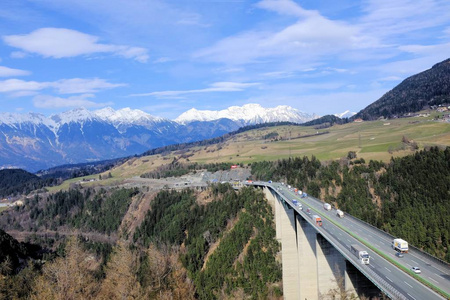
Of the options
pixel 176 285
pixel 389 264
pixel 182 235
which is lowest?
pixel 182 235

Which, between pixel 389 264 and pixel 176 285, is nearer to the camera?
pixel 389 264

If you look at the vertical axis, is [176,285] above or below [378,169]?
below

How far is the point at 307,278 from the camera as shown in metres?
62.3

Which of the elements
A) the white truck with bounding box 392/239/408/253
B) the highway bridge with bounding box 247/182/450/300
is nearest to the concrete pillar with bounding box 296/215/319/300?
the highway bridge with bounding box 247/182/450/300

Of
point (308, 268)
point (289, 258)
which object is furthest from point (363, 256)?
point (289, 258)

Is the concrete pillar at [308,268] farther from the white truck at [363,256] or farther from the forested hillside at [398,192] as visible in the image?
the white truck at [363,256]

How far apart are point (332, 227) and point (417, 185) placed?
139 ft

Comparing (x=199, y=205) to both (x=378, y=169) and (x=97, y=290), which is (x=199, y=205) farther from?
(x=97, y=290)

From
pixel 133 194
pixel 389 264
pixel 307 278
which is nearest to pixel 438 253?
pixel 307 278

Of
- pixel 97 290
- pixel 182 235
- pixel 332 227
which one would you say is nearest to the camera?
pixel 97 290

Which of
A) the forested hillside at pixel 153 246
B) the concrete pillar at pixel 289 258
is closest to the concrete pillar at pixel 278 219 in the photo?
the forested hillside at pixel 153 246

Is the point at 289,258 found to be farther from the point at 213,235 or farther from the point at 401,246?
the point at 213,235

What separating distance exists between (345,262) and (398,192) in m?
52.4

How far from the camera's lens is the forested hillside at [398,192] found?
67.5 meters
